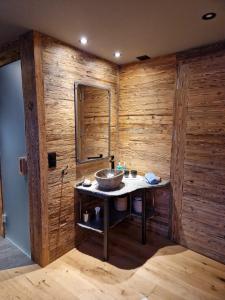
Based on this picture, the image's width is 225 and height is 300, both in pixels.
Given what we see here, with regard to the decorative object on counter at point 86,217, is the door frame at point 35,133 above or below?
above

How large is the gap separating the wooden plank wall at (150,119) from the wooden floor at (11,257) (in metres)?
1.66

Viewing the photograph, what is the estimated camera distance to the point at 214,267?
214 centimetres

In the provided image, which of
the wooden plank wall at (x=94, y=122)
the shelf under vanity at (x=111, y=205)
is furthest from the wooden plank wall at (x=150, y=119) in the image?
the wooden plank wall at (x=94, y=122)

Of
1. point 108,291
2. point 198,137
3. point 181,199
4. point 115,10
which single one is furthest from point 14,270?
point 115,10

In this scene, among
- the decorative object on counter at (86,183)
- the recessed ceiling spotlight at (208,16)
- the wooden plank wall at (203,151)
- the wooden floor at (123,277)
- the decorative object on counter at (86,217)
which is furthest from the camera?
the decorative object on counter at (86,217)

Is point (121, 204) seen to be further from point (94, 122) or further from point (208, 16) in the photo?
point (208, 16)

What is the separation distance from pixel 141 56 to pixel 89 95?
82 cm

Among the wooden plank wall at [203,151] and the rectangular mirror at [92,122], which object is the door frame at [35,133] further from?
the wooden plank wall at [203,151]

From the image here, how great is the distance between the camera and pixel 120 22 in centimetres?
165

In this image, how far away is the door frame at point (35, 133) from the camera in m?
1.87

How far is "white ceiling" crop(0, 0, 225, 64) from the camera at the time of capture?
1.39m

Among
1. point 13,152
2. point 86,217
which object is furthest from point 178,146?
point 13,152

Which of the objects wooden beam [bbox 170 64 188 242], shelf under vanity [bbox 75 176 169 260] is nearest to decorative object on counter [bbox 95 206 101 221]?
shelf under vanity [bbox 75 176 169 260]

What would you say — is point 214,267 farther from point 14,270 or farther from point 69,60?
point 69,60
